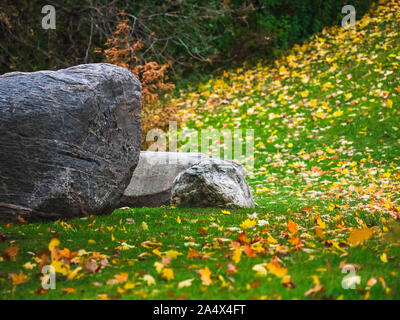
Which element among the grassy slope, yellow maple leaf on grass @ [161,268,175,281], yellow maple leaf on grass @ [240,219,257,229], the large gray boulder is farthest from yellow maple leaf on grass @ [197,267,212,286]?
the large gray boulder

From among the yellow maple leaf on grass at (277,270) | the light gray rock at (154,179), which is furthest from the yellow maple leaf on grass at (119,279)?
the light gray rock at (154,179)

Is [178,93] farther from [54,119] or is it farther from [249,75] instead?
[54,119]

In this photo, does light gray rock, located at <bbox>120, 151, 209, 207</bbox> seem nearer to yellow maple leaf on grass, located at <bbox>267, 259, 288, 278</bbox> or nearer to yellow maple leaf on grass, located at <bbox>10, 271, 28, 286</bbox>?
yellow maple leaf on grass, located at <bbox>10, 271, 28, 286</bbox>

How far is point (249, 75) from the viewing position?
1600cm

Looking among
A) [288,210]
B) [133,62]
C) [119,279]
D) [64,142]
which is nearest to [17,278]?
[119,279]

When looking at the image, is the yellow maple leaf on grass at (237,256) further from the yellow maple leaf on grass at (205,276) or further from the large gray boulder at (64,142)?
the large gray boulder at (64,142)

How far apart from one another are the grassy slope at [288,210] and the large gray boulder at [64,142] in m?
0.34

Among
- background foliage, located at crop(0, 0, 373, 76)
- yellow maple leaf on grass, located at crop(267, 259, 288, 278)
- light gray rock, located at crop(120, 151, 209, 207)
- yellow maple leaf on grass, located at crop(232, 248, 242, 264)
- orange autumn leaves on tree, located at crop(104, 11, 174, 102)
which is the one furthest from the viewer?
background foliage, located at crop(0, 0, 373, 76)

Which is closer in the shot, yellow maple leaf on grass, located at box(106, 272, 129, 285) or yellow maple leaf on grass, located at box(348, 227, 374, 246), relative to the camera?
yellow maple leaf on grass, located at box(106, 272, 129, 285)

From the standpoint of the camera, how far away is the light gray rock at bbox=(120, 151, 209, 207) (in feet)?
26.2

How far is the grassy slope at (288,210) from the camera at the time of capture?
125 inches

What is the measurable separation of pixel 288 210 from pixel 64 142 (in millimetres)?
3334

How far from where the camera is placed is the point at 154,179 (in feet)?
26.6

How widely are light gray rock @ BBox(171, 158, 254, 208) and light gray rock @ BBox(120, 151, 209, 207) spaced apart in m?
0.86
